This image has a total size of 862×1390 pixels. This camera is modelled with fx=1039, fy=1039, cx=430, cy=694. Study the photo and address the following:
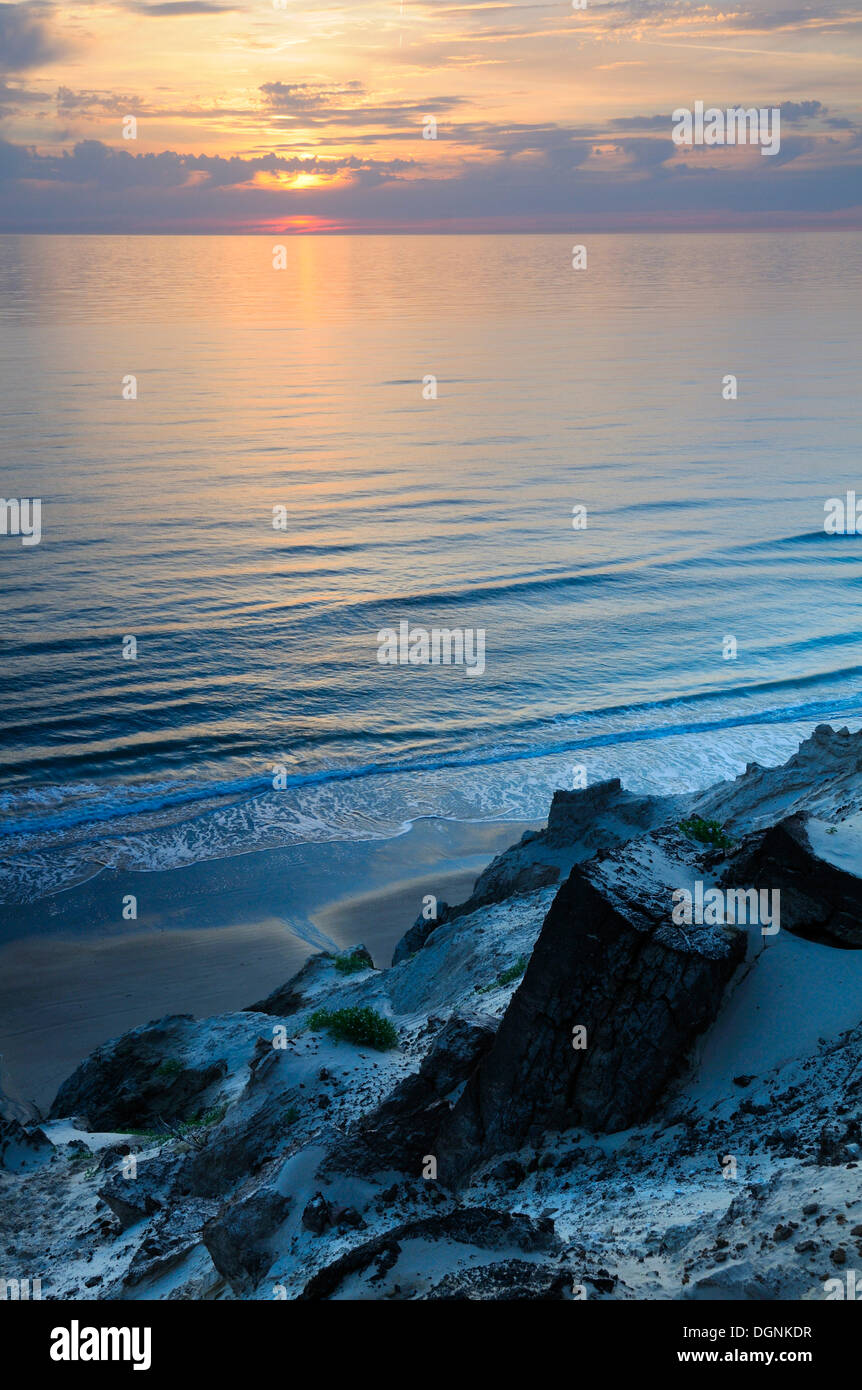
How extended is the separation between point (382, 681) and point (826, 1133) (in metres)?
27.1

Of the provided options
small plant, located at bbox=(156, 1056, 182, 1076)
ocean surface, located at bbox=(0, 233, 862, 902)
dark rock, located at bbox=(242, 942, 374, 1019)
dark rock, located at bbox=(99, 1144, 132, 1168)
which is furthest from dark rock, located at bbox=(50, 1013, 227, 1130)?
ocean surface, located at bbox=(0, 233, 862, 902)

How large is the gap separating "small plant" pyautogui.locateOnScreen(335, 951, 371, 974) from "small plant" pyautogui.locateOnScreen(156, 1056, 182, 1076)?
11.3ft

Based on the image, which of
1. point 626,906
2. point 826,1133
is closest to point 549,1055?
point 626,906

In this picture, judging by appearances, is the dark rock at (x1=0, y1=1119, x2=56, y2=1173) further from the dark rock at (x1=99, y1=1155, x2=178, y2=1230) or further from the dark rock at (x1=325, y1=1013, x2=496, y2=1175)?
the dark rock at (x1=325, y1=1013, x2=496, y2=1175)

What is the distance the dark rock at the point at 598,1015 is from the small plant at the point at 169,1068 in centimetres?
762

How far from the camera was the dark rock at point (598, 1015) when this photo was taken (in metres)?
9.92

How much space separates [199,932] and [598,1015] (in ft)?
48.9

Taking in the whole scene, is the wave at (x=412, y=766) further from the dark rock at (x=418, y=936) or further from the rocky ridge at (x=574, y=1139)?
the rocky ridge at (x=574, y=1139)

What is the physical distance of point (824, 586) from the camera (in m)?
44.2

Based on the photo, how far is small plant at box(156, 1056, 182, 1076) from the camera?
16.6 meters

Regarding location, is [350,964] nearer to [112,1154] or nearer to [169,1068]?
[169,1068]

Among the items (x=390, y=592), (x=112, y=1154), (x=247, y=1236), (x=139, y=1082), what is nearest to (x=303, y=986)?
(x=139, y=1082)

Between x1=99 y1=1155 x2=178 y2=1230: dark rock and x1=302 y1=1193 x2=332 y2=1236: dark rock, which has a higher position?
x1=302 y1=1193 x2=332 y2=1236: dark rock

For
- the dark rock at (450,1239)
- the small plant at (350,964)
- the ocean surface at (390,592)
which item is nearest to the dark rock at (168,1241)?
the dark rock at (450,1239)
